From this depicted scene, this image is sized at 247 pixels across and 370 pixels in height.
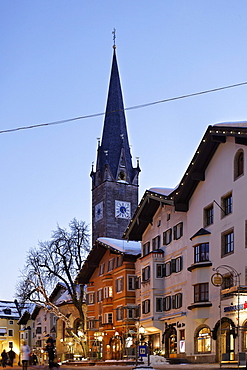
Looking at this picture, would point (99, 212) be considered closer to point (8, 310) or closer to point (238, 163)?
point (8, 310)

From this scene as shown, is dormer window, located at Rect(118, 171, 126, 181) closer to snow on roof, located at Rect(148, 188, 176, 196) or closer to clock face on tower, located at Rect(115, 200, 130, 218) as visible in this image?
clock face on tower, located at Rect(115, 200, 130, 218)

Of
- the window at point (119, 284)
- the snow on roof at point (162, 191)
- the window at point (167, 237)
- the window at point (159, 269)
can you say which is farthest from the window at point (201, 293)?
the window at point (119, 284)

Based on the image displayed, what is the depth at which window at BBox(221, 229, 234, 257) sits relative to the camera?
138 feet

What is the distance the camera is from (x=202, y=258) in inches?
1799

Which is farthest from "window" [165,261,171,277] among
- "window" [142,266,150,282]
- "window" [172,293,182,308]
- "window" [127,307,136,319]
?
"window" [127,307,136,319]

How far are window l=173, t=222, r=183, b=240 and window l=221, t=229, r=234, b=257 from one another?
7.97m

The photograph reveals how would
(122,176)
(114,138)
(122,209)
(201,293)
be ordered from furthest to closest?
(122,176) < (114,138) < (122,209) < (201,293)

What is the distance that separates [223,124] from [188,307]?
1297 cm

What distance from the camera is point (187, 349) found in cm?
4728

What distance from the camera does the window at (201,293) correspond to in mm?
45125

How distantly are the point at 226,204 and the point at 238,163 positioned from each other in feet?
9.56

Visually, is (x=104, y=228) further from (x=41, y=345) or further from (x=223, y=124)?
(x=223, y=124)

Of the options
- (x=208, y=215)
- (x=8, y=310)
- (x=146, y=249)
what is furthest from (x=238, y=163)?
(x=8, y=310)

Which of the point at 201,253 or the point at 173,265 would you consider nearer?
the point at 201,253
